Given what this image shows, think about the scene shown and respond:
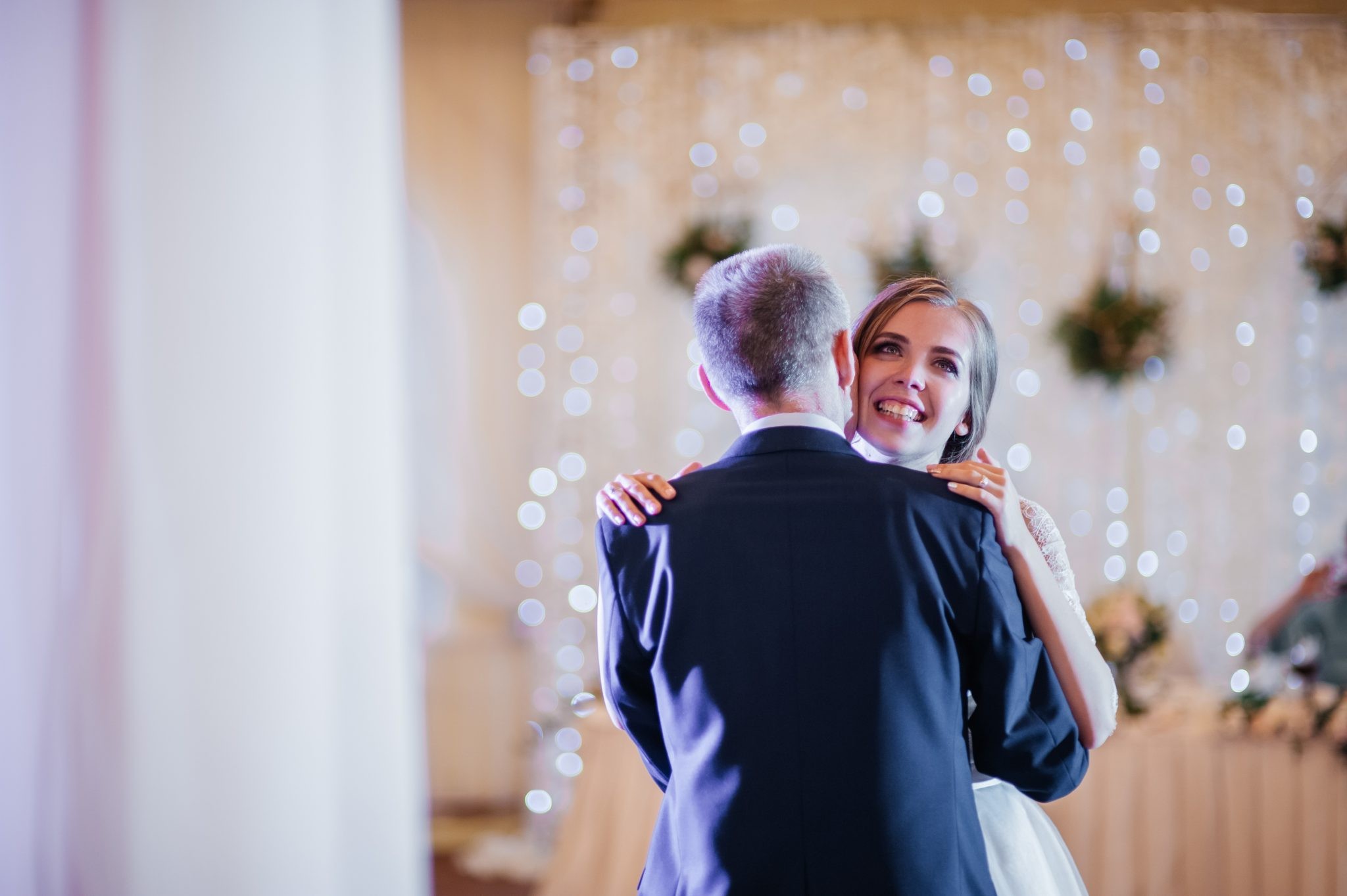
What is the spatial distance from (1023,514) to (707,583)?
0.69m

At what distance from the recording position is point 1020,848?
1.62 meters

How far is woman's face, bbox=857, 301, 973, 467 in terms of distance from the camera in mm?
1705

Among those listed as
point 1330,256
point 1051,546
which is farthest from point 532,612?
point 1330,256

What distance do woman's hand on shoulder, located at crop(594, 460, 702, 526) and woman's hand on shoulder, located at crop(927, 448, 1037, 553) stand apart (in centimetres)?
33

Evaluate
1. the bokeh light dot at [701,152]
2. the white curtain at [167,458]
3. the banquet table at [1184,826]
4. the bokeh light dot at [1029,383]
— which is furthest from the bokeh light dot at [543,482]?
the white curtain at [167,458]

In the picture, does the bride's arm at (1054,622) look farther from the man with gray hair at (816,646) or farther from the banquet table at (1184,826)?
the banquet table at (1184,826)

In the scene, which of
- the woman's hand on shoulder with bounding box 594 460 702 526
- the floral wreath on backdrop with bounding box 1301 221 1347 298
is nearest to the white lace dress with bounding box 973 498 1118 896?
the woman's hand on shoulder with bounding box 594 460 702 526

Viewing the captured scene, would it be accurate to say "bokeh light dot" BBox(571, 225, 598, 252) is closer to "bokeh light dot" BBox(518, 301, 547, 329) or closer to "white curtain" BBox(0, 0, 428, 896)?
"bokeh light dot" BBox(518, 301, 547, 329)

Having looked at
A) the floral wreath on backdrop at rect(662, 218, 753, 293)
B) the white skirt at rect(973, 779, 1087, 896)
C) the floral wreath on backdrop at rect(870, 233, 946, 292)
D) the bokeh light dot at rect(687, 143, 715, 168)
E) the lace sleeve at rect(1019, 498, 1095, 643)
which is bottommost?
the white skirt at rect(973, 779, 1087, 896)

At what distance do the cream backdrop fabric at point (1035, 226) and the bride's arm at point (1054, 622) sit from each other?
3.02 meters

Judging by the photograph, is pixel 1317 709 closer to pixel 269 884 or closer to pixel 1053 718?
pixel 1053 718

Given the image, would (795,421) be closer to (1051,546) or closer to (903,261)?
(1051,546)

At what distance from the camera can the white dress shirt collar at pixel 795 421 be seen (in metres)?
1.27

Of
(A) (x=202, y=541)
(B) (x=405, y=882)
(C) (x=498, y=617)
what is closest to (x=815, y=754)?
(B) (x=405, y=882)
